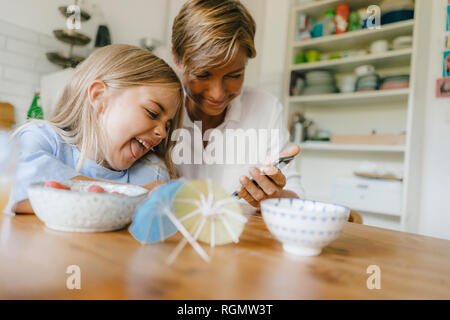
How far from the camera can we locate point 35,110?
172 cm

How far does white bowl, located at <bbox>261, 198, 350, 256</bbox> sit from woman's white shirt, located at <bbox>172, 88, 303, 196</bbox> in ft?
2.58

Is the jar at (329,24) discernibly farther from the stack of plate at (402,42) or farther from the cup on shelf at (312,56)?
the stack of plate at (402,42)

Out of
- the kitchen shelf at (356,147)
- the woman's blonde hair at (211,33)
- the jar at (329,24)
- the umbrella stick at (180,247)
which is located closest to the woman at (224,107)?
the woman's blonde hair at (211,33)

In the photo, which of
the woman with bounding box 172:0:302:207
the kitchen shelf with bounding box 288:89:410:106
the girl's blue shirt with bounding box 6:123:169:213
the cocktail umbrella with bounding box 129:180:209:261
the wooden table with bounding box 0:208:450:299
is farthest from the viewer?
the kitchen shelf with bounding box 288:89:410:106

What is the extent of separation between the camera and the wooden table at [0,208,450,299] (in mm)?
310

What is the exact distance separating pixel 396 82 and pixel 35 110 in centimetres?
239

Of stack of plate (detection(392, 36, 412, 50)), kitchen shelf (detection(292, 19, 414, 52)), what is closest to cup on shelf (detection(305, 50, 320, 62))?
kitchen shelf (detection(292, 19, 414, 52))

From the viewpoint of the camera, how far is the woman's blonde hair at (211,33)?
103 cm

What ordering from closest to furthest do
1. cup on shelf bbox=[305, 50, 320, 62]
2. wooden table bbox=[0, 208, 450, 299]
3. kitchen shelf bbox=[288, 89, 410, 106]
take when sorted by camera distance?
1. wooden table bbox=[0, 208, 450, 299]
2. kitchen shelf bbox=[288, 89, 410, 106]
3. cup on shelf bbox=[305, 50, 320, 62]

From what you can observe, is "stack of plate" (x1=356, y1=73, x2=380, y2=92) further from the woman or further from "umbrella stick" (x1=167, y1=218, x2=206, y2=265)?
"umbrella stick" (x1=167, y1=218, x2=206, y2=265)

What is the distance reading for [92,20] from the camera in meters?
2.05

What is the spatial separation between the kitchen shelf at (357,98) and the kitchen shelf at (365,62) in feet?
0.85
